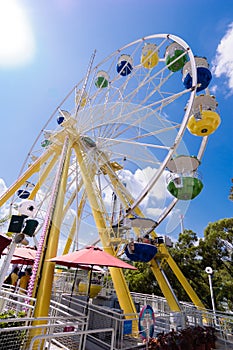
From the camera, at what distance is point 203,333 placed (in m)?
5.96

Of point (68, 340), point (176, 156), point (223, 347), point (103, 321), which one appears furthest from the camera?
point (176, 156)

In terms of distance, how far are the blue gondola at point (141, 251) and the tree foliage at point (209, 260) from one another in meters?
10.5

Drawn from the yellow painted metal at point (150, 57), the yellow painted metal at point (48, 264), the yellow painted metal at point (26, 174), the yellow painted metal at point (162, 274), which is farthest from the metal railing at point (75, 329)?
the yellow painted metal at point (150, 57)

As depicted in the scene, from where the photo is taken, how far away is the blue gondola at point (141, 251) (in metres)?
7.35

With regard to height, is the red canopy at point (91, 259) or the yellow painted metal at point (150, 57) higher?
the yellow painted metal at point (150, 57)

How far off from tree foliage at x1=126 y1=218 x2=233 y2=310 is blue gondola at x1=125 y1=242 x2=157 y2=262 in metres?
10.5

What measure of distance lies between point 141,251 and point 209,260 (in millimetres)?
11750

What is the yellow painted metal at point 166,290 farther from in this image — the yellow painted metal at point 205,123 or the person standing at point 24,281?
the yellow painted metal at point 205,123

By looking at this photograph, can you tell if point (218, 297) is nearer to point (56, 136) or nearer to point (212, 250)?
point (212, 250)

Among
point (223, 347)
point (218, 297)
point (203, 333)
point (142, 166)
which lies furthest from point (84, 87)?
point (218, 297)

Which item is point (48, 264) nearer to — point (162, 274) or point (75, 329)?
point (75, 329)

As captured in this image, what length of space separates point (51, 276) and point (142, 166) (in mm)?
5118

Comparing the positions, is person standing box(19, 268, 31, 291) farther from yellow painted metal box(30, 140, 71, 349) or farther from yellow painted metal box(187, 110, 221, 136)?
yellow painted metal box(187, 110, 221, 136)

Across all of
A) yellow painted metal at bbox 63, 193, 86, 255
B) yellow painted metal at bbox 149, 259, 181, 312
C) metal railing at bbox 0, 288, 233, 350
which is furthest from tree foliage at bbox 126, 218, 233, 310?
metal railing at bbox 0, 288, 233, 350
